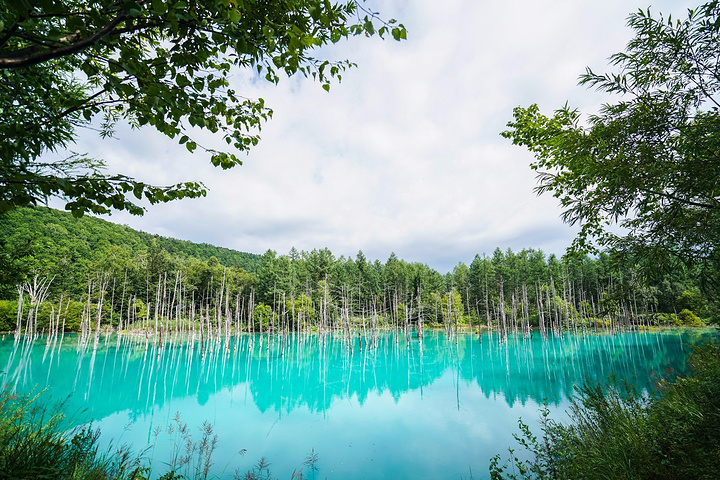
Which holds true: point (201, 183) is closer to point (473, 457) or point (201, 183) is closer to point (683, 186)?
point (683, 186)

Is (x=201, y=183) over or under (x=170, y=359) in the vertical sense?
over

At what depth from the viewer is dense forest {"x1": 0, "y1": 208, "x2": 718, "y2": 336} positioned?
123 feet

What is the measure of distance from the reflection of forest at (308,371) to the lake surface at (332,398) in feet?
0.35

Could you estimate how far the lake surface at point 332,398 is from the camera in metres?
8.77

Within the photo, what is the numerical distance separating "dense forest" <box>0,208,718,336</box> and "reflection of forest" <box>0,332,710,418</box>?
691 cm

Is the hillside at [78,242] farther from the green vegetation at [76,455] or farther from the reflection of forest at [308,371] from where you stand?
the green vegetation at [76,455]

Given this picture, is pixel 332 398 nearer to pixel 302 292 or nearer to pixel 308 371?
pixel 308 371

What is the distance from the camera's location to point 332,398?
14984 mm

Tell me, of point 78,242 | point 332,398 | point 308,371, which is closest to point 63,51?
point 332,398

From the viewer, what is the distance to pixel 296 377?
1934 cm

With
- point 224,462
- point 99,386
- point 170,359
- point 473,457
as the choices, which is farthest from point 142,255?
point 473,457

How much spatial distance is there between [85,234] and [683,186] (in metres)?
76.1

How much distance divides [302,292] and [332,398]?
118 feet

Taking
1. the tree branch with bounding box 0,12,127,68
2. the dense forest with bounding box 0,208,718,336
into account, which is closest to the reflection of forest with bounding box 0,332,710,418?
the dense forest with bounding box 0,208,718,336
